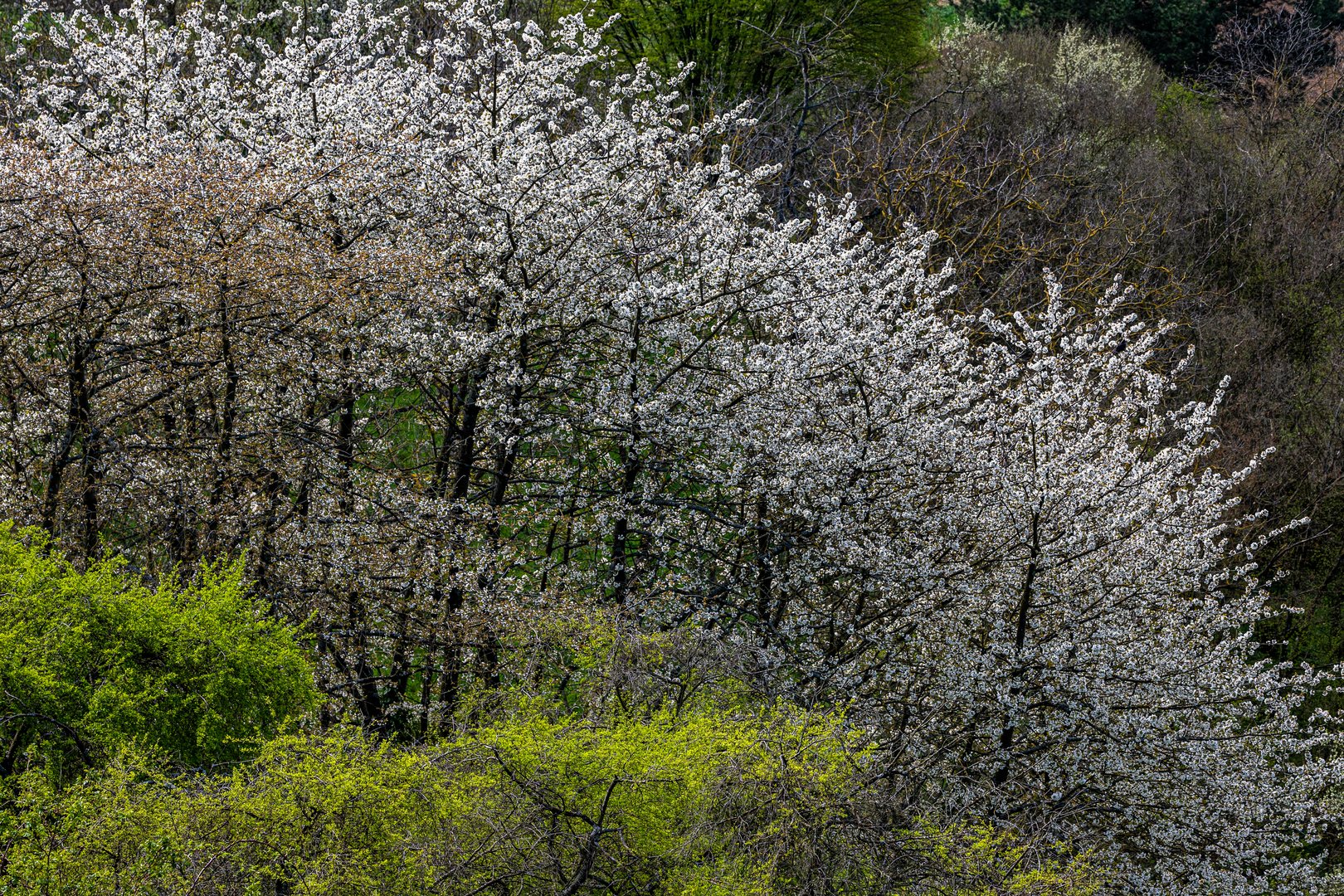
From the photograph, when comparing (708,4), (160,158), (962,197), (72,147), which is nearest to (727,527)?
(160,158)

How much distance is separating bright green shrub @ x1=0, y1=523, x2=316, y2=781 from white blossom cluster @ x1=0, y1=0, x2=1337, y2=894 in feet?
6.70

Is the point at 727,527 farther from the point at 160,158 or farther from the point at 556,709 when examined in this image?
the point at 160,158

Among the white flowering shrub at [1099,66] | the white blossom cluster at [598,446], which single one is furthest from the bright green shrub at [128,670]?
the white flowering shrub at [1099,66]

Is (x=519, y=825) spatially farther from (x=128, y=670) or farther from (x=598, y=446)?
(x=598, y=446)

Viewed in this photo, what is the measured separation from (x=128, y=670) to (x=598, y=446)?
512 centimetres

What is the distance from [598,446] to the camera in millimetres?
11289

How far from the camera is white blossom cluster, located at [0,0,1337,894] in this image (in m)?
9.47

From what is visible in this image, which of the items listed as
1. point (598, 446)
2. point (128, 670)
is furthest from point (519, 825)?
point (598, 446)

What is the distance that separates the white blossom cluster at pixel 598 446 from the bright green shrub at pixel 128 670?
2.04m

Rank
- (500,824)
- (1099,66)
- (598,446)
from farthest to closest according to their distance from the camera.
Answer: (1099,66) → (598,446) → (500,824)

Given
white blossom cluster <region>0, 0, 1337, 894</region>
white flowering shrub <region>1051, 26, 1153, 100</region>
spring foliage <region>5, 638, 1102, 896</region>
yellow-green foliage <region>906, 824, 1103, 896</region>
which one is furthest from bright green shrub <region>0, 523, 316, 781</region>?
white flowering shrub <region>1051, 26, 1153, 100</region>

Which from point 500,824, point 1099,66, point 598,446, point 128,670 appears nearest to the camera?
point 500,824

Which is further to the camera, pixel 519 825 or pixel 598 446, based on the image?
pixel 598 446

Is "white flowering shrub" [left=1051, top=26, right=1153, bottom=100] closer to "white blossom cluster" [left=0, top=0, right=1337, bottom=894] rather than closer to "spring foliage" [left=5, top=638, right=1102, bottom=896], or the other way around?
"white blossom cluster" [left=0, top=0, right=1337, bottom=894]
